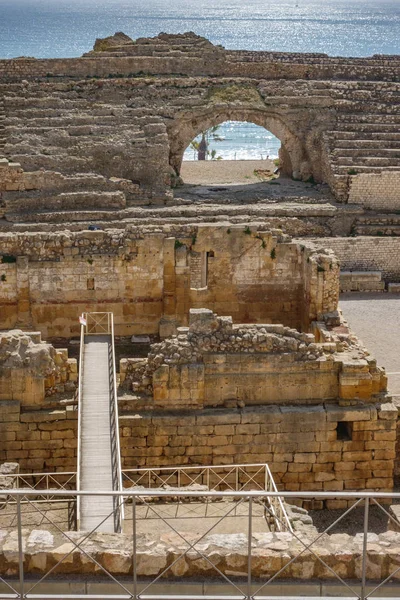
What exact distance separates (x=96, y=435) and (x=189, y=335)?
218 centimetres

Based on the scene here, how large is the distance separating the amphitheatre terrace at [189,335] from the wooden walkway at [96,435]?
3cm

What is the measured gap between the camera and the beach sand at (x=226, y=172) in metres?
34.8

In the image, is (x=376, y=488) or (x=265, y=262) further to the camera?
(x=265, y=262)

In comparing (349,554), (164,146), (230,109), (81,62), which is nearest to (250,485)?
(349,554)

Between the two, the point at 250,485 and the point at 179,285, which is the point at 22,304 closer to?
the point at 179,285

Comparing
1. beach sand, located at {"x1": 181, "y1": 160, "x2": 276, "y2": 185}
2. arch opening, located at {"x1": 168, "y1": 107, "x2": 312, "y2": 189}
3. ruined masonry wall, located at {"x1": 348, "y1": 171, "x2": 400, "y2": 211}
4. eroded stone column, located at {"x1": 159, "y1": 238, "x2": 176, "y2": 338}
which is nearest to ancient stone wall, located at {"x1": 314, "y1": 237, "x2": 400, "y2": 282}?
ruined masonry wall, located at {"x1": 348, "y1": 171, "x2": 400, "y2": 211}

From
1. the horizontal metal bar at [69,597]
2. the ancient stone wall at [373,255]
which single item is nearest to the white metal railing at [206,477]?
the horizontal metal bar at [69,597]

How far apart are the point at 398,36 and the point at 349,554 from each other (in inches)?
6796

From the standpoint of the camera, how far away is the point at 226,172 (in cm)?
3734

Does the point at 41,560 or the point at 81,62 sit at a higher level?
the point at 81,62

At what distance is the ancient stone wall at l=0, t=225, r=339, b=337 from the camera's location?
63.7 ft

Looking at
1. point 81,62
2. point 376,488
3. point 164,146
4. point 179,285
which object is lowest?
point 376,488

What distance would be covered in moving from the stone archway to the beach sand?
165 centimetres

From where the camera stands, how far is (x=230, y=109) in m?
32.4
